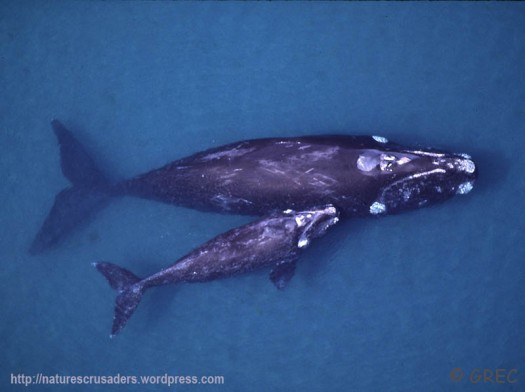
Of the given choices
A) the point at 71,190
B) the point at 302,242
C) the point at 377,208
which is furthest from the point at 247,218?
the point at 71,190

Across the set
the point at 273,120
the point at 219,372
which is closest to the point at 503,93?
the point at 273,120

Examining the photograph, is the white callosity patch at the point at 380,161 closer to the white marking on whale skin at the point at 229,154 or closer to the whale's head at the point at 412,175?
the whale's head at the point at 412,175

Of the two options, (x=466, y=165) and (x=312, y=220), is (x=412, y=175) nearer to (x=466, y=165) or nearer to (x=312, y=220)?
(x=466, y=165)

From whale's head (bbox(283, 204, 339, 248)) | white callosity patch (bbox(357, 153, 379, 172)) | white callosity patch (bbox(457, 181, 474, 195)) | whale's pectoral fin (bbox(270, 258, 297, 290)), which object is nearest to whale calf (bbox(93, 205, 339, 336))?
whale's head (bbox(283, 204, 339, 248))

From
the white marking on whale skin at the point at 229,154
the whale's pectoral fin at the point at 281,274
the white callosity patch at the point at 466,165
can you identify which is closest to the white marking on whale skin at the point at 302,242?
the whale's pectoral fin at the point at 281,274

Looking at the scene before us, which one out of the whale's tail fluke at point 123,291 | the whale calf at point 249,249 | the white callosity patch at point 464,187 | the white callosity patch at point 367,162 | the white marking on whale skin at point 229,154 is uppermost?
the white callosity patch at point 367,162

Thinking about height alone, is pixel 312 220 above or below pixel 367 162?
below

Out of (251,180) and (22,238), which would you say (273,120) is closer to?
(251,180)
